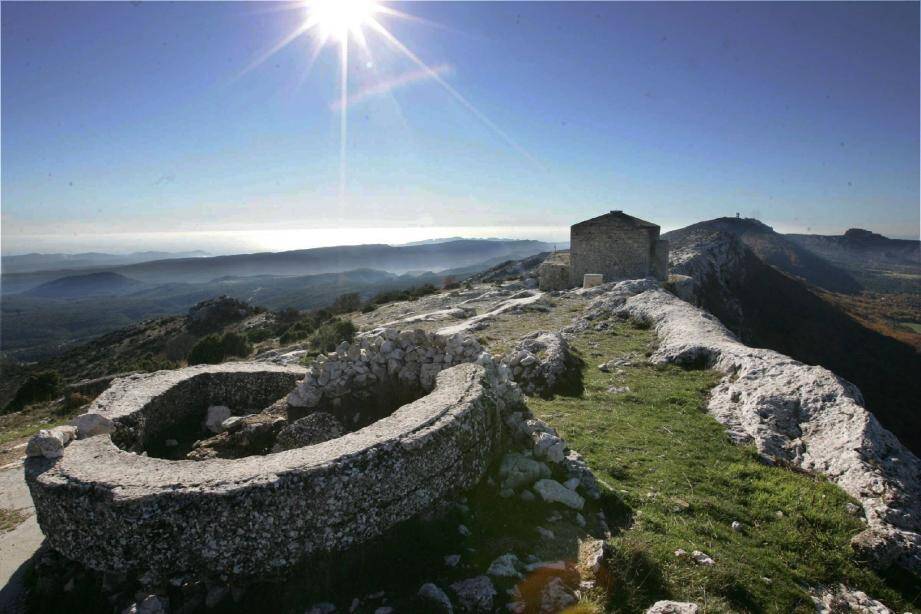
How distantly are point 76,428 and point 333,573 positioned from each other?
179 inches

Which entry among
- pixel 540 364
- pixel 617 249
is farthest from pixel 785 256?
pixel 540 364

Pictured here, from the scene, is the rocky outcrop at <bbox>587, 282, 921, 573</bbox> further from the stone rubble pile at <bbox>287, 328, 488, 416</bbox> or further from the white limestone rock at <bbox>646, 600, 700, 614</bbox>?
the stone rubble pile at <bbox>287, 328, 488, 416</bbox>

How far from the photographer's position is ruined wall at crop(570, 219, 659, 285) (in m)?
29.5

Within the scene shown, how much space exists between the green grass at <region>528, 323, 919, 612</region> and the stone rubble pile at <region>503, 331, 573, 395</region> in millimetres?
1271

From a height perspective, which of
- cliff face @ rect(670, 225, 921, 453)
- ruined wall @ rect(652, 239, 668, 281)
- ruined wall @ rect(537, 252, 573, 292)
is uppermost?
ruined wall @ rect(652, 239, 668, 281)

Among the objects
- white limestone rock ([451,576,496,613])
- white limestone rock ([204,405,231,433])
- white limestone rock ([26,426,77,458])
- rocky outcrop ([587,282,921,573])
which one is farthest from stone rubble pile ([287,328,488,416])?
rocky outcrop ([587,282,921,573])

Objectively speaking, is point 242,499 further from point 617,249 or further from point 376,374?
point 617,249

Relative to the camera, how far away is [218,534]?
4.59 m

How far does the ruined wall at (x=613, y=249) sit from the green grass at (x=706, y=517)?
70.2 ft

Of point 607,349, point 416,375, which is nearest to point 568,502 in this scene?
point 416,375

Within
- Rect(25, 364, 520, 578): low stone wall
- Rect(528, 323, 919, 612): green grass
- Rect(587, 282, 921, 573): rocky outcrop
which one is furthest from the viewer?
Rect(587, 282, 921, 573): rocky outcrop

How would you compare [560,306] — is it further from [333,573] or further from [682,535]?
[333,573]

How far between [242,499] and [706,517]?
5722 millimetres

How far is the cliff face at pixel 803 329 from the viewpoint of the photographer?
34.5 meters
